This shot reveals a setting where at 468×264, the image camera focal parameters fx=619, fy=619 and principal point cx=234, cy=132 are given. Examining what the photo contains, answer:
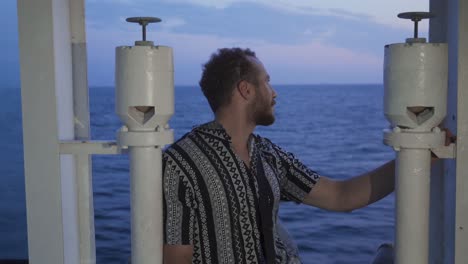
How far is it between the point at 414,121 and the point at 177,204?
1.98 ft

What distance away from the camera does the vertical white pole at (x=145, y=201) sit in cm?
133

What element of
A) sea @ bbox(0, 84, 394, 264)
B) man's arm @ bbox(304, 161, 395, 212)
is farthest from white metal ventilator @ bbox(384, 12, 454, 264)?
sea @ bbox(0, 84, 394, 264)

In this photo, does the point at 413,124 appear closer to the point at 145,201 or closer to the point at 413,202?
the point at 413,202

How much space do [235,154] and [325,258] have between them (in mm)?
3873

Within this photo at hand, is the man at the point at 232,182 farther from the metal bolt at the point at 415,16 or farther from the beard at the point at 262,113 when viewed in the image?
the metal bolt at the point at 415,16

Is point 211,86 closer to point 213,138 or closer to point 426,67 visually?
point 213,138

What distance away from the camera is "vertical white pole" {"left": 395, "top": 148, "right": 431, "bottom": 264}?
1.28 meters

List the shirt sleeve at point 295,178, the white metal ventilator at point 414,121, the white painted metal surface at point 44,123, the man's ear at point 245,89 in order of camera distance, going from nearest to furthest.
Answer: the white metal ventilator at point 414,121, the white painted metal surface at point 44,123, the man's ear at point 245,89, the shirt sleeve at point 295,178

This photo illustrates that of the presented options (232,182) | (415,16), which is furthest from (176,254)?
(415,16)

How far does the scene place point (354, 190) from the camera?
67.7 inches

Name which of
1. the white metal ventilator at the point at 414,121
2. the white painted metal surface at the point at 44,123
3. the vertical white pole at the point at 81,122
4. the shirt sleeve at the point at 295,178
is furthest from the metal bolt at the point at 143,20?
the shirt sleeve at the point at 295,178

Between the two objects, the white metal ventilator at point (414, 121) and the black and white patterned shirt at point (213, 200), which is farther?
the black and white patterned shirt at point (213, 200)

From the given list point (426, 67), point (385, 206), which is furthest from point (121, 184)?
point (426, 67)

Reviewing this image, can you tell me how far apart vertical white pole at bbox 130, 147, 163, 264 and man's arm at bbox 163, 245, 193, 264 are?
0.12 m
